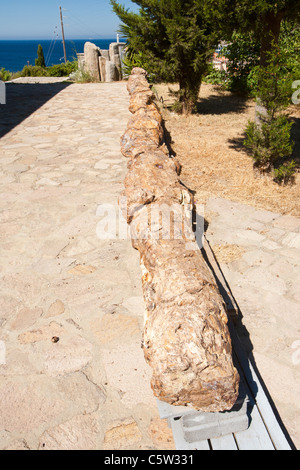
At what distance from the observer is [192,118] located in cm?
980

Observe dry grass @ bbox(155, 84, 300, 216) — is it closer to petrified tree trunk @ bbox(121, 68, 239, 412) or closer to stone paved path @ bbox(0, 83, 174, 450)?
stone paved path @ bbox(0, 83, 174, 450)

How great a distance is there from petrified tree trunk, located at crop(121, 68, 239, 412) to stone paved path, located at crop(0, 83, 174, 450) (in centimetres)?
51

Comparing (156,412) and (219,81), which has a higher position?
(219,81)

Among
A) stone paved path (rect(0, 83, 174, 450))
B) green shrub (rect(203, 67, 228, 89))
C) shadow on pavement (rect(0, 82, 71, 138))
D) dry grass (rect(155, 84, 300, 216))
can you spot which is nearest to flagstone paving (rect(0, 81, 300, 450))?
stone paved path (rect(0, 83, 174, 450))

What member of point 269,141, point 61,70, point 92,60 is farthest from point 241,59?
point 61,70

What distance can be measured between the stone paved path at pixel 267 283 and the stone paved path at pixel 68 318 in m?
0.92

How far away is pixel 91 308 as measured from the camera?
3254 millimetres

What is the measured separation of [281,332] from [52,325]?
2008mm

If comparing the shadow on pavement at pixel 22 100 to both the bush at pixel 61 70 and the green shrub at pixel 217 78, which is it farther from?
the bush at pixel 61 70

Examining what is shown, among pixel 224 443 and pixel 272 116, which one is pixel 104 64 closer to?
pixel 272 116

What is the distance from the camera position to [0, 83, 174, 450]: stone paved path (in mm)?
2291

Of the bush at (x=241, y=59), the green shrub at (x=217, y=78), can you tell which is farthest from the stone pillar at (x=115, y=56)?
the bush at (x=241, y=59)
